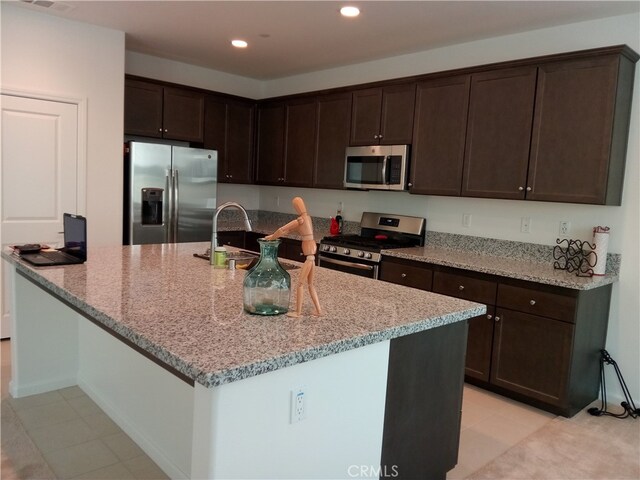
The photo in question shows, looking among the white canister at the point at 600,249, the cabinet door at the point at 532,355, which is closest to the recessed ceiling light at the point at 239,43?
the cabinet door at the point at 532,355

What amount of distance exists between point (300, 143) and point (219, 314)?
11.6 feet

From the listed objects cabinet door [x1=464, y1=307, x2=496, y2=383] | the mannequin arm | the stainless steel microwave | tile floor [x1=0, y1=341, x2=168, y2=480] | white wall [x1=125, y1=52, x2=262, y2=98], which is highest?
white wall [x1=125, y1=52, x2=262, y2=98]

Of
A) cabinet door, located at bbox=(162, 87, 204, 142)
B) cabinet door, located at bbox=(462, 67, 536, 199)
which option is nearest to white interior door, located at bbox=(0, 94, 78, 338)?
cabinet door, located at bbox=(162, 87, 204, 142)

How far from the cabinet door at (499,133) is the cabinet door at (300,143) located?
1720 millimetres

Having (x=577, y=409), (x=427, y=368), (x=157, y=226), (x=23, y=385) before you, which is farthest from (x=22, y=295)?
(x=577, y=409)

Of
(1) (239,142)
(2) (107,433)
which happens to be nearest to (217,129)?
(1) (239,142)

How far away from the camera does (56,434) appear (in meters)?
2.59

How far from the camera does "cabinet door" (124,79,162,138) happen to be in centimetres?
456

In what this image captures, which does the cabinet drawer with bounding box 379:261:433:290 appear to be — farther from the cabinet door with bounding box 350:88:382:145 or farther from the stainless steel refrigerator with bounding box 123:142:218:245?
the stainless steel refrigerator with bounding box 123:142:218:245

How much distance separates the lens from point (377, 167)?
168 inches

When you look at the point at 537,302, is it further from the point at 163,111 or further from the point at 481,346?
the point at 163,111

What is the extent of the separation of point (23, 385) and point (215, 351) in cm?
225

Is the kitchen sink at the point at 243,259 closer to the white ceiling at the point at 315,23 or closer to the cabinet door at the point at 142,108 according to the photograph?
the white ceiling at the point at 315,23

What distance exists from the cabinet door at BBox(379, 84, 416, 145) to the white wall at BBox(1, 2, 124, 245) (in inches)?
88.7
